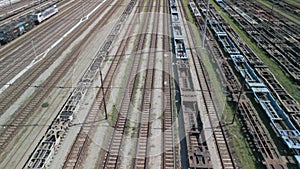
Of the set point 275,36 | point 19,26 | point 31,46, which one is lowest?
point 275,36

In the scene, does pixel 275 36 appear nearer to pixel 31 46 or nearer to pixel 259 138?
pixel 259 138

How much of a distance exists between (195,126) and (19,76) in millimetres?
20188

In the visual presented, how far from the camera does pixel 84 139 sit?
18.5m

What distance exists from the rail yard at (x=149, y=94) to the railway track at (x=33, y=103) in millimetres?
98

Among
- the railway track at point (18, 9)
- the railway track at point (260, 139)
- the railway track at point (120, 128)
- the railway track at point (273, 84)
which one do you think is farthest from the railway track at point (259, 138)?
the railway track at point (18, 9)

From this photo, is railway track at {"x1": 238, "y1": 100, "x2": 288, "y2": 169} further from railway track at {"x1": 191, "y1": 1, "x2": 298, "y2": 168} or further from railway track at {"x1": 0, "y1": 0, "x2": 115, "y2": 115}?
railway track at {"x1": 0, "y1": 0, "x2": 115, "y2": 115}

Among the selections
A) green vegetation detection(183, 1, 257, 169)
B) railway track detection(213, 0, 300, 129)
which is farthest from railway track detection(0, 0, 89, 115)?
railway track detection(213, 0, 300, 129)

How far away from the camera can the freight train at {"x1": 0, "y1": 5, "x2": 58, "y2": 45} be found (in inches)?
1371

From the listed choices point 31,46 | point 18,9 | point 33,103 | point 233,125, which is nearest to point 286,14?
point 233,125

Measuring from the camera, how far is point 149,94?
23.8 meters

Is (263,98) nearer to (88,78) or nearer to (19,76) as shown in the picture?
(88,78)

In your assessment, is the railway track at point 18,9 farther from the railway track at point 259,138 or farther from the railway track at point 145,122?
the railway track at point 259,138

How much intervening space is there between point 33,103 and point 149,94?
35.5ft

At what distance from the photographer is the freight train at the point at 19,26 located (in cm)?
3481
